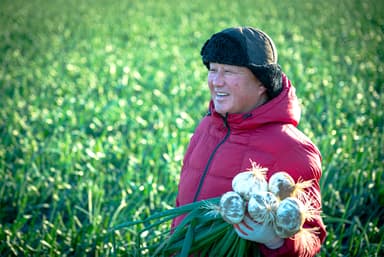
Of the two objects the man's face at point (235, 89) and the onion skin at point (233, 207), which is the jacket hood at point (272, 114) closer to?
the man's face at point (235, 89)

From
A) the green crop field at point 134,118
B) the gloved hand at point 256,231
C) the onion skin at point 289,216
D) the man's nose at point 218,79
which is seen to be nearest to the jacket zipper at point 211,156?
the man's nose at point 218,79

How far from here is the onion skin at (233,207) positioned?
1.34 metres

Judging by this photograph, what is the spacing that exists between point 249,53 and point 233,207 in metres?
0.65

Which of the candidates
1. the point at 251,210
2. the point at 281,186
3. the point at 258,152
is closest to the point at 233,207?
the point at 251,210

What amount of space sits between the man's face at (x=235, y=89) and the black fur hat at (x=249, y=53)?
3cm

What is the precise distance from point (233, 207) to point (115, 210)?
190 cm

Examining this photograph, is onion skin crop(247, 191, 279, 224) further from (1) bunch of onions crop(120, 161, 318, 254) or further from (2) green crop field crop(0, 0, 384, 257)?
(2) green crop field crop(0, 0, 384, 257)

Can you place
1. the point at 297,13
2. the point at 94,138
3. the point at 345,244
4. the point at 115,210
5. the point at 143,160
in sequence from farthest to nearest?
1. the point at 297,13
2. the point at 94,138
3. the point at 143,160
4. the point at 115,210
5. the point at 345,244

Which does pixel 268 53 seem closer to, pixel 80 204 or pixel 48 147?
pixel 80 204

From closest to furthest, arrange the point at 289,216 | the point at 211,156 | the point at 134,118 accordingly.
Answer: the point at 289,216 → the point at 211,156 → the point at 134,118

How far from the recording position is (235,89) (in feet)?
5.82

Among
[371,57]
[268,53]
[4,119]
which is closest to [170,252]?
[268,53]

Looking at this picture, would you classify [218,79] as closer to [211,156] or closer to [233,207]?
[211,156]

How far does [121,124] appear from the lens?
4.59 meters
